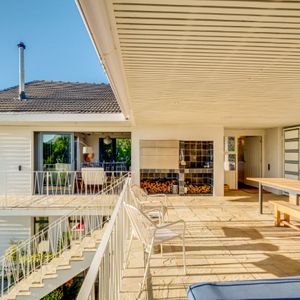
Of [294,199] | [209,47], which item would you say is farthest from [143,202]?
[209,47]

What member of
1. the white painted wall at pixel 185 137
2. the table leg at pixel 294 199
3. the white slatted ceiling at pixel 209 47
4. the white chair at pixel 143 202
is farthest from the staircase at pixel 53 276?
the table leg at pixel 294 199

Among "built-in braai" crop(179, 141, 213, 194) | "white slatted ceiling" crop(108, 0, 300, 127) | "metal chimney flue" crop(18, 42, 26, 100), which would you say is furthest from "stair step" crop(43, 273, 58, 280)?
"metal chimney flue" crop(18, 42, 26, 100)

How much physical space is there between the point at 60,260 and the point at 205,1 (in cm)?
612

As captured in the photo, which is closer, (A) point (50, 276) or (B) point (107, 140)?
(A) point (50, 276)

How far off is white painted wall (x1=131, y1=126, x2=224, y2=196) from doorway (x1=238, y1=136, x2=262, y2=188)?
2802 mm

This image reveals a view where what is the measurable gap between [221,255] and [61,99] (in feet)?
30.2

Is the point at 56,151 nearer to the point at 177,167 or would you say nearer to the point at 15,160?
the point at 15,160

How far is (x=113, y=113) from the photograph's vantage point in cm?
916

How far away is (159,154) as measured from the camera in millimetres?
10203

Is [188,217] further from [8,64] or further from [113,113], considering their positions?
[8,64]

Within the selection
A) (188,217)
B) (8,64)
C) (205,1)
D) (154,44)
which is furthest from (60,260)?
(8,64)

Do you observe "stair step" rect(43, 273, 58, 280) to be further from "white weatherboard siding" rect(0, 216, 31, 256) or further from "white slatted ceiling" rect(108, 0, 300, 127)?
"white weatherboard siding" rect(0, 216, 31, 256)

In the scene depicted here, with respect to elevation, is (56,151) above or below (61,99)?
below

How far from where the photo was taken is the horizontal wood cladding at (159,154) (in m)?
10.2
